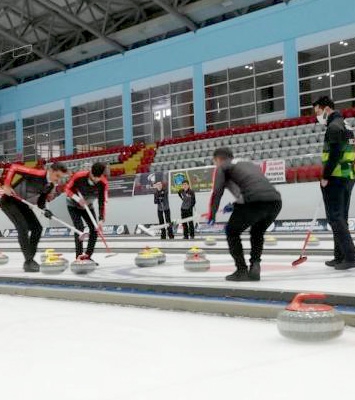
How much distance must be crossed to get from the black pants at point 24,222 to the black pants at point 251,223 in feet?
10.2

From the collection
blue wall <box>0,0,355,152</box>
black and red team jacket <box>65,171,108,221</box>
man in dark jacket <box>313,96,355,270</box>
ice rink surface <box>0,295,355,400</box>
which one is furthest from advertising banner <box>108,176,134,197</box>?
ice rink surface <box>0,295,355,400</box>

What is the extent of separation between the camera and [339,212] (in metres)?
5.75

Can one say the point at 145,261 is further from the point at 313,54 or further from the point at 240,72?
the point at 240,72

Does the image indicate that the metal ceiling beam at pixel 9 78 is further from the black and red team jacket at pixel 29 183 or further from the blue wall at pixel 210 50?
the black and red team jacket at pixel 29 183

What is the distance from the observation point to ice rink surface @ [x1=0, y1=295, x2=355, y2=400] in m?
2.24

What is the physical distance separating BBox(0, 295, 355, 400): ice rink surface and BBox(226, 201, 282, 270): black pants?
4.34 feet

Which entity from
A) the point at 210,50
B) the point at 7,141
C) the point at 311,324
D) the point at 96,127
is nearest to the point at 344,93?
the point at 210,50

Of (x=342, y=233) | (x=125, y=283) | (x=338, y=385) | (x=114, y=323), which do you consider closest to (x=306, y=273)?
(x=342, y=233)

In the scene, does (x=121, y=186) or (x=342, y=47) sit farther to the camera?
(x=342, y=47)

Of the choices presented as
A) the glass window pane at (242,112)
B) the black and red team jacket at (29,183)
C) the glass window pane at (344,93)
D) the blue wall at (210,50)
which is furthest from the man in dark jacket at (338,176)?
the glass window pane at (242,112)

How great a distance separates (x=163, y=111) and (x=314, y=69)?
7.85 m

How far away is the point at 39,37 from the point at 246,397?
101 feet

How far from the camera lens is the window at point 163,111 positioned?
2647cm

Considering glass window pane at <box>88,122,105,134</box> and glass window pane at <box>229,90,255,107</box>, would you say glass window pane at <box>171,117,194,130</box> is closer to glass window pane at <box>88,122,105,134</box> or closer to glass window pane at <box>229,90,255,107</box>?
glass window pane at <box>229,90,255,107</box>
